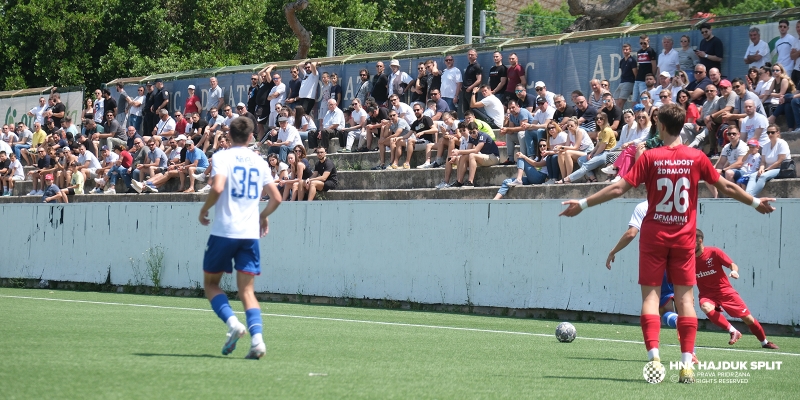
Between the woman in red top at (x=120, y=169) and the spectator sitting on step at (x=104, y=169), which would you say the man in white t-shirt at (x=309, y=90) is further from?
the spectator sitting on step at (x=104, y=169)

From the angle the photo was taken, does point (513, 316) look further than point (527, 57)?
No

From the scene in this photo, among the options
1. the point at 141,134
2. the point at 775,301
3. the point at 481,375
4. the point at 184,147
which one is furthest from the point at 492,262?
the point at 141,134

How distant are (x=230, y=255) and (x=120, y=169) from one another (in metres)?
20.3

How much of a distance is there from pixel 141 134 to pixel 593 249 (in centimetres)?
1844

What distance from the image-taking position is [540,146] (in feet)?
64.6

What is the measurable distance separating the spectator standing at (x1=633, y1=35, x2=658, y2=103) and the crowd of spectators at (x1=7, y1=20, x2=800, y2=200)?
0.02 meters

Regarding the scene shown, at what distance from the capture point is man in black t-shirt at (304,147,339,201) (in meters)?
21.7

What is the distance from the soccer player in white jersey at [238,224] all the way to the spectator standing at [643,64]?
13.3 m

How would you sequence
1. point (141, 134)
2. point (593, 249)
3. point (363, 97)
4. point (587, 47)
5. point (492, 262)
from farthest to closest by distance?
1. point (141, 134)
2. point (363, 97)
3. point (587, 47)
4. point (492, 262)
5. point (593, 249)

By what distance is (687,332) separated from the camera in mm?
7793

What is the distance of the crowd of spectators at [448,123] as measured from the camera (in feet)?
57.5

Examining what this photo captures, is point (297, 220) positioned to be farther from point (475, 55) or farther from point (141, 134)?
point (141, 134)

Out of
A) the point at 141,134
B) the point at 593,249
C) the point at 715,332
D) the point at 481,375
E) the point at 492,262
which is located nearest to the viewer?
the point at 481,375

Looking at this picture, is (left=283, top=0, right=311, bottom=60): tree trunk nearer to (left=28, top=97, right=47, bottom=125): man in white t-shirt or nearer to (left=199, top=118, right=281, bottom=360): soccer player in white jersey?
(left=28, top=97, right=47, bottom=125): man in white t-shirt
